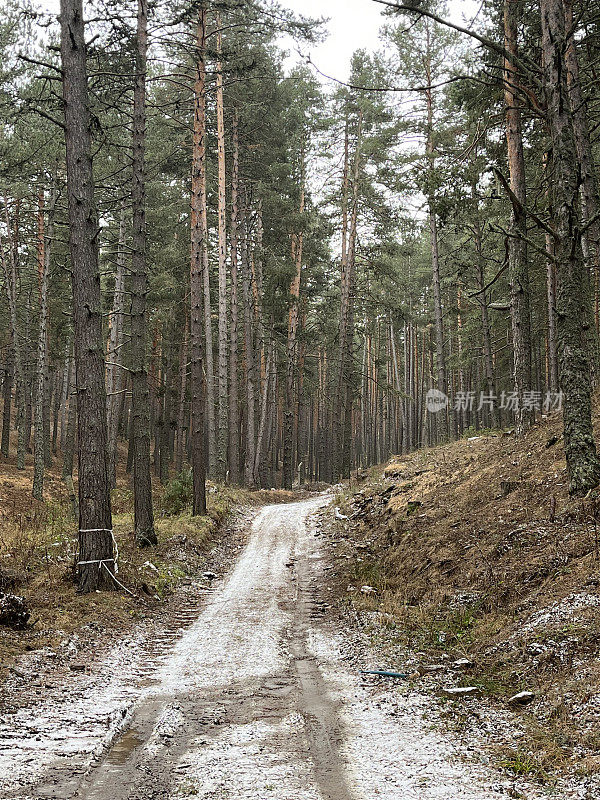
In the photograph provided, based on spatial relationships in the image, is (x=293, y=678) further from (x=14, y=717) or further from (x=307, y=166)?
(x=307, y=166)

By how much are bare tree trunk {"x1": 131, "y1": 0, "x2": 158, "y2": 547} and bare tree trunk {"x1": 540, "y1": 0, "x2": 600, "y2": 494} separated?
310 inches

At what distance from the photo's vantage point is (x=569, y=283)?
8.03 meters

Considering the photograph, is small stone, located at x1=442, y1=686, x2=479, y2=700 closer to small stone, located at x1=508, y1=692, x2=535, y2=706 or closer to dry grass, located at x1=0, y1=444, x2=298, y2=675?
small stone, located at x1=508, y1=692, x2=535, y2=706

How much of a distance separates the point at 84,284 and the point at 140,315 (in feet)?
10.9

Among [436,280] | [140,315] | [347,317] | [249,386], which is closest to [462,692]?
[140,315]

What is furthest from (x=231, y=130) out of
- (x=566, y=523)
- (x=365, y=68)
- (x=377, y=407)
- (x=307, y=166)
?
(x=377, y=407)

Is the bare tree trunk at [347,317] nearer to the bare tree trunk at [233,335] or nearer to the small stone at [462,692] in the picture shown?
the bare tree trunk at [233,335]

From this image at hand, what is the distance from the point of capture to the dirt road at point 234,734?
11.5 feet

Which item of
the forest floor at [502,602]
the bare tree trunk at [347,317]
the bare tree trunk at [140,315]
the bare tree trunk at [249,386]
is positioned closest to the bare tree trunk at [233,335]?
the bare tree trunk at [249,386]

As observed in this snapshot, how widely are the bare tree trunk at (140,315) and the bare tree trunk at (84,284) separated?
2967 millimetres

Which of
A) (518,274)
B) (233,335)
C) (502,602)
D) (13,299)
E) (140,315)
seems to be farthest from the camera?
(13,299)

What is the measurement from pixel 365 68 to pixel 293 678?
27327 millimetres

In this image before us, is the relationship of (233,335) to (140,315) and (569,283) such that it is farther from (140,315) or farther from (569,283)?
(569,283)

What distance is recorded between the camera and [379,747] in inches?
164
